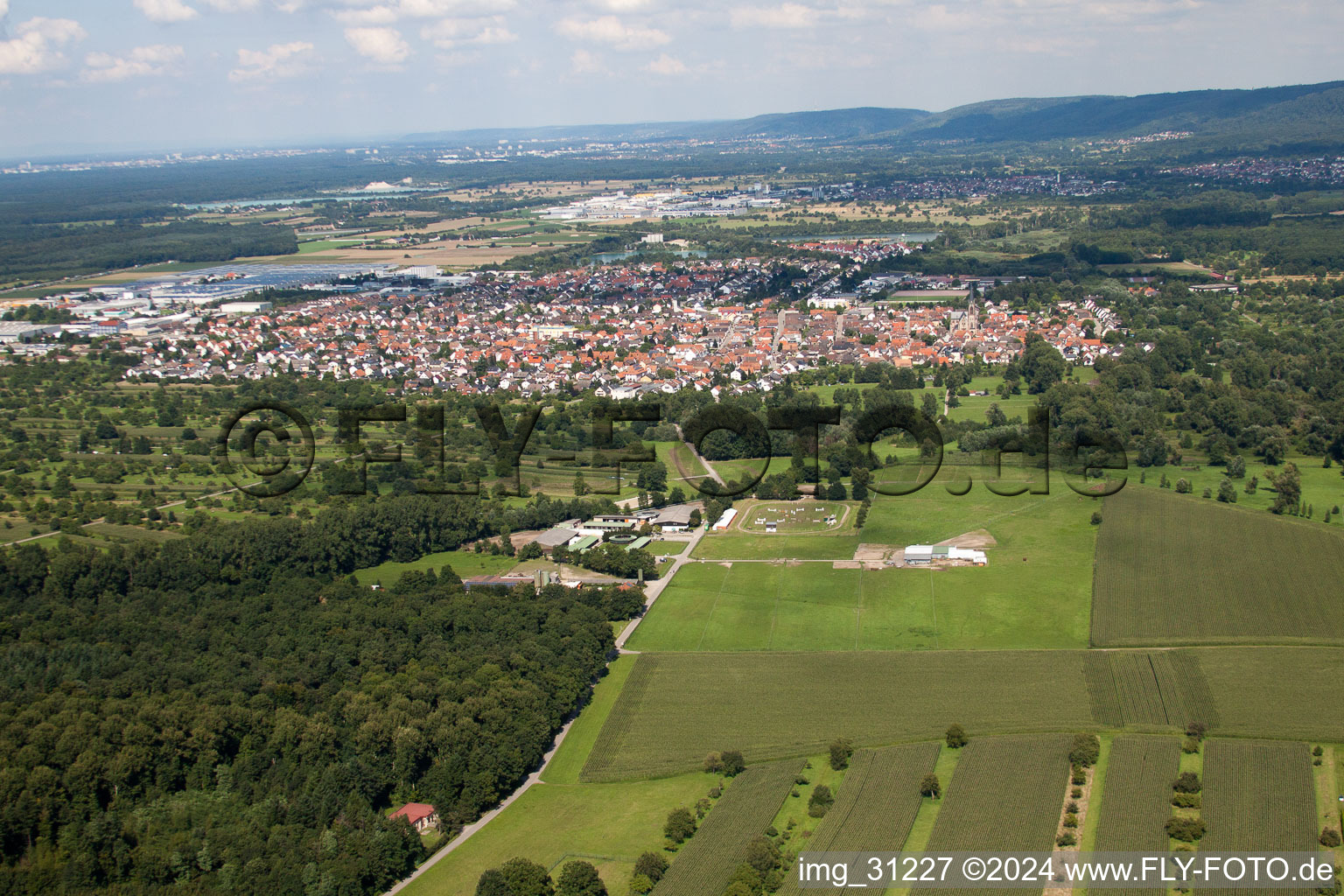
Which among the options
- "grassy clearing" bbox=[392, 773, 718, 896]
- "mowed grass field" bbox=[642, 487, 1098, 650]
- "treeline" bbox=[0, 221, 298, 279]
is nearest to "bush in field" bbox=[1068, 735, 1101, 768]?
"mowed grass field" bbox=[642, 487, 1098, 650]

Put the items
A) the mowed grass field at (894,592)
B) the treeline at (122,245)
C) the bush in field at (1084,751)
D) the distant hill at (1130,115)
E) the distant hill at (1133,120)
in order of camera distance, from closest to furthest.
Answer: the bush in field at (1084,751) → the mowed grass field at (894,592) → the treeline at (122,245) → the distant hill at (1133,120) → the distant hill at (1130,115)

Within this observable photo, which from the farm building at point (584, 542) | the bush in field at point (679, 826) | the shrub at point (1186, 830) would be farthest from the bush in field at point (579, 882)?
the farm building at point (584, 542)

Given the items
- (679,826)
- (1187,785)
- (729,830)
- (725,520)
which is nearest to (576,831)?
(679,826)

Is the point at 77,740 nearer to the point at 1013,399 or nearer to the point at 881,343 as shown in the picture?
the point at 1013,399

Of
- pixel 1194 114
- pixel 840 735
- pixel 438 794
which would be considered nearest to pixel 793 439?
pixel 840 735

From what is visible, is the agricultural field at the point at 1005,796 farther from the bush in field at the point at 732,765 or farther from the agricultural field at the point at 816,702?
the bush in field at the point at 732,765

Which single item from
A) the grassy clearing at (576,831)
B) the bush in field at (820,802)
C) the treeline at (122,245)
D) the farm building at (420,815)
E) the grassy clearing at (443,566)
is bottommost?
the grassy clearing at (576,831)

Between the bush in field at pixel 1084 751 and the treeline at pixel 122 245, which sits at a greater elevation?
the treeline at pixel 122 245

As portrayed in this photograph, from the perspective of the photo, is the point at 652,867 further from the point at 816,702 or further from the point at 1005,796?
the point at 816,702
